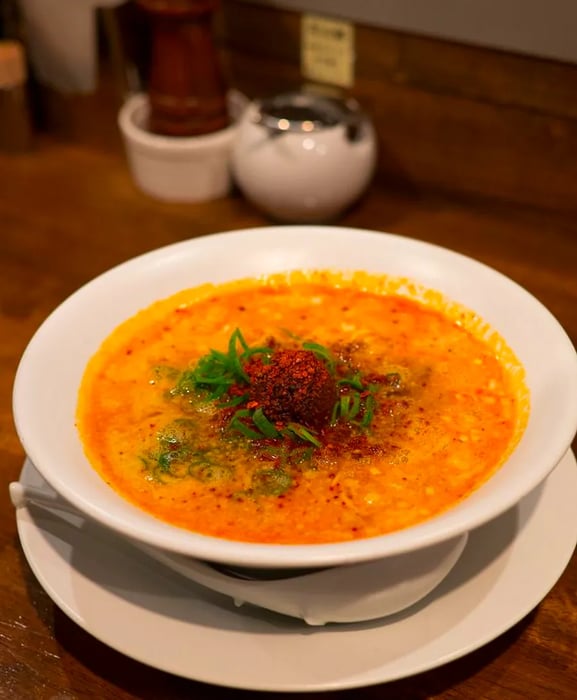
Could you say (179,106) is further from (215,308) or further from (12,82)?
(215,308)

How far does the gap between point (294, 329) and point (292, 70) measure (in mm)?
1189

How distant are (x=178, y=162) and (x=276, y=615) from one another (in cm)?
146

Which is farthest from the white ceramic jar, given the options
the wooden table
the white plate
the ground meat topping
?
the white plate

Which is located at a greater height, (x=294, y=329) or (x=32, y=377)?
(x=32, y=377)

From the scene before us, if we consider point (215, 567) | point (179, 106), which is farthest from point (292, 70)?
point (215, 567)

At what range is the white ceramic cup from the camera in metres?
2.26

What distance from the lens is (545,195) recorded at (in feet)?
7.16

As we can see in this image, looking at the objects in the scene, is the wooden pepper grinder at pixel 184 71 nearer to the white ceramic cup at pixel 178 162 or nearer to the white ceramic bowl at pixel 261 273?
the white ceramic cup at pixel 178 162

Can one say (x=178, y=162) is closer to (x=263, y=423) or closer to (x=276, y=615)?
(x=263, y=423)

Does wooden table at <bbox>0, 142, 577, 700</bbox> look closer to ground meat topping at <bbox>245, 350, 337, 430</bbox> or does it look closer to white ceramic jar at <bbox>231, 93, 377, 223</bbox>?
white ceramic jar at <bbox>231, 93, 377, 223</bbox>

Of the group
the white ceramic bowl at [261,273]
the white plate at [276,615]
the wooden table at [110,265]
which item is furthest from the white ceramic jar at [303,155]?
the white plate at [276,615]

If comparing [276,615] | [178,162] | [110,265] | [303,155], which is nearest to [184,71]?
[178,162]

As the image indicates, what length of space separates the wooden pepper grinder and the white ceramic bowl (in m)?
0.84

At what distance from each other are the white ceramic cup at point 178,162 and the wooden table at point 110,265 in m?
0.04
